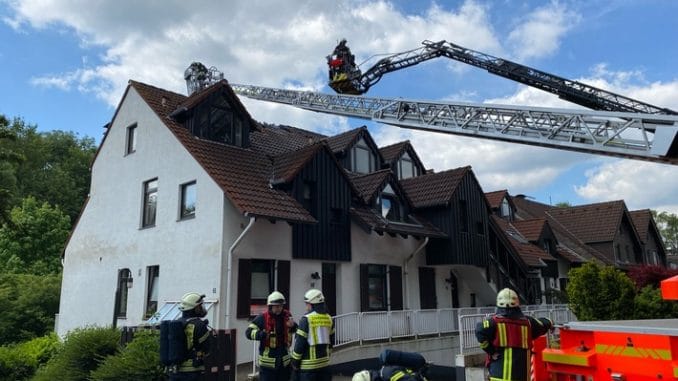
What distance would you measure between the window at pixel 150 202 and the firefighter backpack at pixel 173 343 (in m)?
8.95

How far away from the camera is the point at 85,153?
44.0 meters

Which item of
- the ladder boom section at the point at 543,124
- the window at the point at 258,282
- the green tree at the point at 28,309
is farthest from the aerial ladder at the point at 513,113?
the green tree at the point at 28,309

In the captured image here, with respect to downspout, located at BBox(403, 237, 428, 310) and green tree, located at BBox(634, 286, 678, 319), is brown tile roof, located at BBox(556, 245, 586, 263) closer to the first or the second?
downspout, located at BBox(403, 237, 428, 310)

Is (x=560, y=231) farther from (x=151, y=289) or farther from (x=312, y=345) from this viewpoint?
(x=312, y=345)

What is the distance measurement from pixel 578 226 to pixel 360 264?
887 inches

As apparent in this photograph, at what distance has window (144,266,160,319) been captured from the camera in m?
14.0

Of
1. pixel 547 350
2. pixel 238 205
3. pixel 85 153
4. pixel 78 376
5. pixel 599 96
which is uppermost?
pixel 85 153

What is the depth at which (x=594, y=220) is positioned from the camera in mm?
32500

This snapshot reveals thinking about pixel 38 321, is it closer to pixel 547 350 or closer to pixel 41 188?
pixel 547 350

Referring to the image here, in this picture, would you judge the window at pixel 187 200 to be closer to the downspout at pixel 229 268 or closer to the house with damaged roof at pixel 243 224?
the house with damaged roof at pixel 243 224

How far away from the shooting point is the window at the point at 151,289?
551 inches

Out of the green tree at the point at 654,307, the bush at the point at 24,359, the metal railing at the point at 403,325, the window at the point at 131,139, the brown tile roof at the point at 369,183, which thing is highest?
the window at the point at 131,139

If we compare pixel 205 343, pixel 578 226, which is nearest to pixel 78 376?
pixel 205 343

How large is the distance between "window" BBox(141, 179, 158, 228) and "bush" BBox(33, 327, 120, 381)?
17.1 feet
